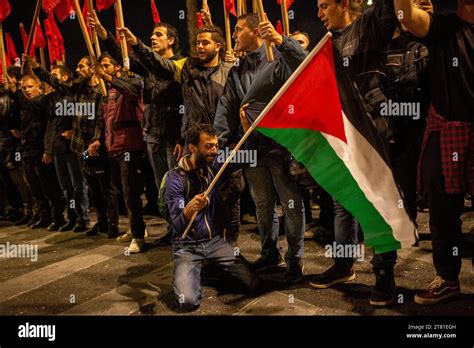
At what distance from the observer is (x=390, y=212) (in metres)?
2.58

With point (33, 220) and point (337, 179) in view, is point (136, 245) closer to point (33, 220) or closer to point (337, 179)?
point (33, 220)

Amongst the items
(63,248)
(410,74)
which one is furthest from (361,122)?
(63,248)

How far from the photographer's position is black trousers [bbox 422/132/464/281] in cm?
306

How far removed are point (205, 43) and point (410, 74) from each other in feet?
6.43

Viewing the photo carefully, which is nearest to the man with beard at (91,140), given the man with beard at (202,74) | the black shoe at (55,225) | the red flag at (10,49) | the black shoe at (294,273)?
the black shoe at (55,225)

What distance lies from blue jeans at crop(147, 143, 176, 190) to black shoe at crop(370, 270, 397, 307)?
2.53 meters

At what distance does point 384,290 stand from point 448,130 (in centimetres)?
118

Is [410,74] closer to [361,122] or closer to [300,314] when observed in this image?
[361,122]

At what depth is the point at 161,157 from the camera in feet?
16.5

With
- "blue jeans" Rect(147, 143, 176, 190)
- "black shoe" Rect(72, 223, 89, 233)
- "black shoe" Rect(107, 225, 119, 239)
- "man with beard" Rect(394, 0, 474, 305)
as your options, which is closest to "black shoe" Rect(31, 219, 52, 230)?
→ "black shoe" Rect(72, 223, 89, 233)

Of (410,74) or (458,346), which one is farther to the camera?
(410,74)

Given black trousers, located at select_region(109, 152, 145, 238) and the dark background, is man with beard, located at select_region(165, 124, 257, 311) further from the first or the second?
the dark background

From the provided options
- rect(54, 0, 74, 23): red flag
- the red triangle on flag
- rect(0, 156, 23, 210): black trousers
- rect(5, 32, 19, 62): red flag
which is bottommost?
rect(0, 156, 23, 210): black trousers

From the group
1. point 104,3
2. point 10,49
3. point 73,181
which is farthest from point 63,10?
point 10,49
